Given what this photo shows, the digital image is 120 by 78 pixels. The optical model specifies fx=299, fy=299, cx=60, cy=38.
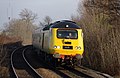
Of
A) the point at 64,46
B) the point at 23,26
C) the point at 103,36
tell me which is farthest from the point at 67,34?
the point at 23,26

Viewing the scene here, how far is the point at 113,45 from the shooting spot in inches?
664

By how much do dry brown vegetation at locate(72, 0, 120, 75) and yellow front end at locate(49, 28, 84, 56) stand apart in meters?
1.39

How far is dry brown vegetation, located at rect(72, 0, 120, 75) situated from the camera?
1688cm

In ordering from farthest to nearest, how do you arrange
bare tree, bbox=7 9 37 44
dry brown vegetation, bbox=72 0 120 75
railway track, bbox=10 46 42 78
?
bare tree, bbox=7 9 37 44
dry brown vegetation, bbox=72 0 120 75
railway track, bbox=10 46 42 78

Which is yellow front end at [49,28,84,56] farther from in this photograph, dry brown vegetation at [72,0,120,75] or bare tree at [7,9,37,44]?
bare tree at [7,9,37,44]

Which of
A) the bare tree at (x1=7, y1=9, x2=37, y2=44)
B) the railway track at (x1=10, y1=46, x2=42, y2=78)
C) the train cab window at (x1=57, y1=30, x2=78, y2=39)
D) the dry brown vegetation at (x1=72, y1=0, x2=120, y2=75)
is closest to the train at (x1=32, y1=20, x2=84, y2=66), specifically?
the train cab window at (x1=57, y1=30, x2=78, y2=39)

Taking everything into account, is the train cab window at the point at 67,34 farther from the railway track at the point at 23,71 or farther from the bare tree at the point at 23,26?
the bare tree at the point at 23,26

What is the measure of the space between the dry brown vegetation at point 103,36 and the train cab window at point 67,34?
5.12ft

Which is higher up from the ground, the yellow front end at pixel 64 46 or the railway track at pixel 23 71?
the yellow front end at pixel 64 46

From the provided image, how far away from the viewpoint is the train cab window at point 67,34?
18.9 metres

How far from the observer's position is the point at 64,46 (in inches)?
729

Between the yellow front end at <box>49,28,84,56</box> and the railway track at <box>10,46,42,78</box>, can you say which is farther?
the yellow front end at <box>49,28,84,56</box>

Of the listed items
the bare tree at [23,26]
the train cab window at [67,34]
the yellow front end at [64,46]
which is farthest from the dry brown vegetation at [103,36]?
the bare tree at [23,26]

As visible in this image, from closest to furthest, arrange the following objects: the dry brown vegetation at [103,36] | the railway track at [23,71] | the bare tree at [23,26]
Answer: the railway track at [23,71] → the dry brown vegetation at [103,36] → the bare tree at [23,26]
